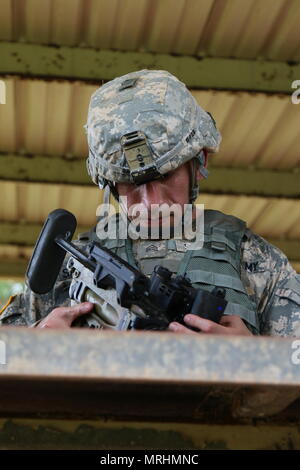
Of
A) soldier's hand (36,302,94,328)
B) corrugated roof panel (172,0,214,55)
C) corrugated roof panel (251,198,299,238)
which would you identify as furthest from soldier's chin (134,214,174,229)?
corrugated roof panel (251,198,299,238)

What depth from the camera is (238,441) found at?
1998 millimetres

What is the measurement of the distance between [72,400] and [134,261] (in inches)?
31.1

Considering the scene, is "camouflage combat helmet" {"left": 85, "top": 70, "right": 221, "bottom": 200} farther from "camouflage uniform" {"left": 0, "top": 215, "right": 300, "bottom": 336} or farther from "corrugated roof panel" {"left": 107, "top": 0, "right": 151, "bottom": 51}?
"corrugated roof panel" {"left": 107, "top": 0, "right": 151, "bottom": 51}

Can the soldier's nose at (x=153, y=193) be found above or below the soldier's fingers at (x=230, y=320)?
above

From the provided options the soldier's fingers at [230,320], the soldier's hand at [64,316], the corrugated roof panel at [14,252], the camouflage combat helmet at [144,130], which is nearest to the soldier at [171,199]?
the camouflage combat helmet at [144,130]

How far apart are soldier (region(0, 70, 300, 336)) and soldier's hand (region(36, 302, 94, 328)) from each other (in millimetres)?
274

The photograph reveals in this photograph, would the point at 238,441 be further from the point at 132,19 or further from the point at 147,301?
the point at 132,19

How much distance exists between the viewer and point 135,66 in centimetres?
484

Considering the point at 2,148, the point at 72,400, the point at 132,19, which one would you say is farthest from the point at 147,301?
the point at 2,148

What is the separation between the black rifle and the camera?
2.17 meters

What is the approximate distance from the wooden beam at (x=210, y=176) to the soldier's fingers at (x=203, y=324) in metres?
3.83

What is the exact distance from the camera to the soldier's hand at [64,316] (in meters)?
2.30

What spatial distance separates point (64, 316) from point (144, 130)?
2.13 feet

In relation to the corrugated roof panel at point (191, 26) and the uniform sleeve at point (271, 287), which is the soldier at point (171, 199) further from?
the corrugated roof panel at point (191, 26)
